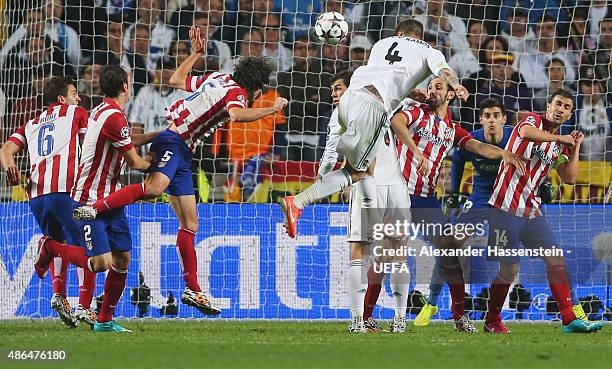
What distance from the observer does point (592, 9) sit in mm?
13219

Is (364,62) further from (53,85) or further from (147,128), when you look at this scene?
(53,85)

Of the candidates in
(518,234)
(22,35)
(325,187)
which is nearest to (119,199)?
(325,187)

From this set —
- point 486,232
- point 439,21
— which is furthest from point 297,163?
point 486,232

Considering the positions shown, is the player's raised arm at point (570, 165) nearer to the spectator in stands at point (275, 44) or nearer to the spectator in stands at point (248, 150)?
the spectator in stands at point (248, 150)

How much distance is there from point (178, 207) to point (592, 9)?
642 centimetres

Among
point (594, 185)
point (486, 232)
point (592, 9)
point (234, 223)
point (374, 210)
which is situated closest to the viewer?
point (374, 210)

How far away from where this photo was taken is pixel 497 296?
8.87 m

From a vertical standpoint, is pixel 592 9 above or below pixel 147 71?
above

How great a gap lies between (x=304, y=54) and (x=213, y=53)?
3.50ft

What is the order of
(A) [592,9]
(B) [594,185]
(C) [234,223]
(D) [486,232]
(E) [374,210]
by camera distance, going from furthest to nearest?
→ (A) [592,9] → (B) [594,185] → (C) [234,223] → (D) [486,232] → (E) [374,210]

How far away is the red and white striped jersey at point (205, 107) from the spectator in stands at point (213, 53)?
404 cm

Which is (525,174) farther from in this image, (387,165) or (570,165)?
(387,165)

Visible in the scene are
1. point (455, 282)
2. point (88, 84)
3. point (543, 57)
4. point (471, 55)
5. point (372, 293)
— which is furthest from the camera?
point (543, 57)

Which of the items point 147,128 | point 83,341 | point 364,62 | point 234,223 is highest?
point 364,62
